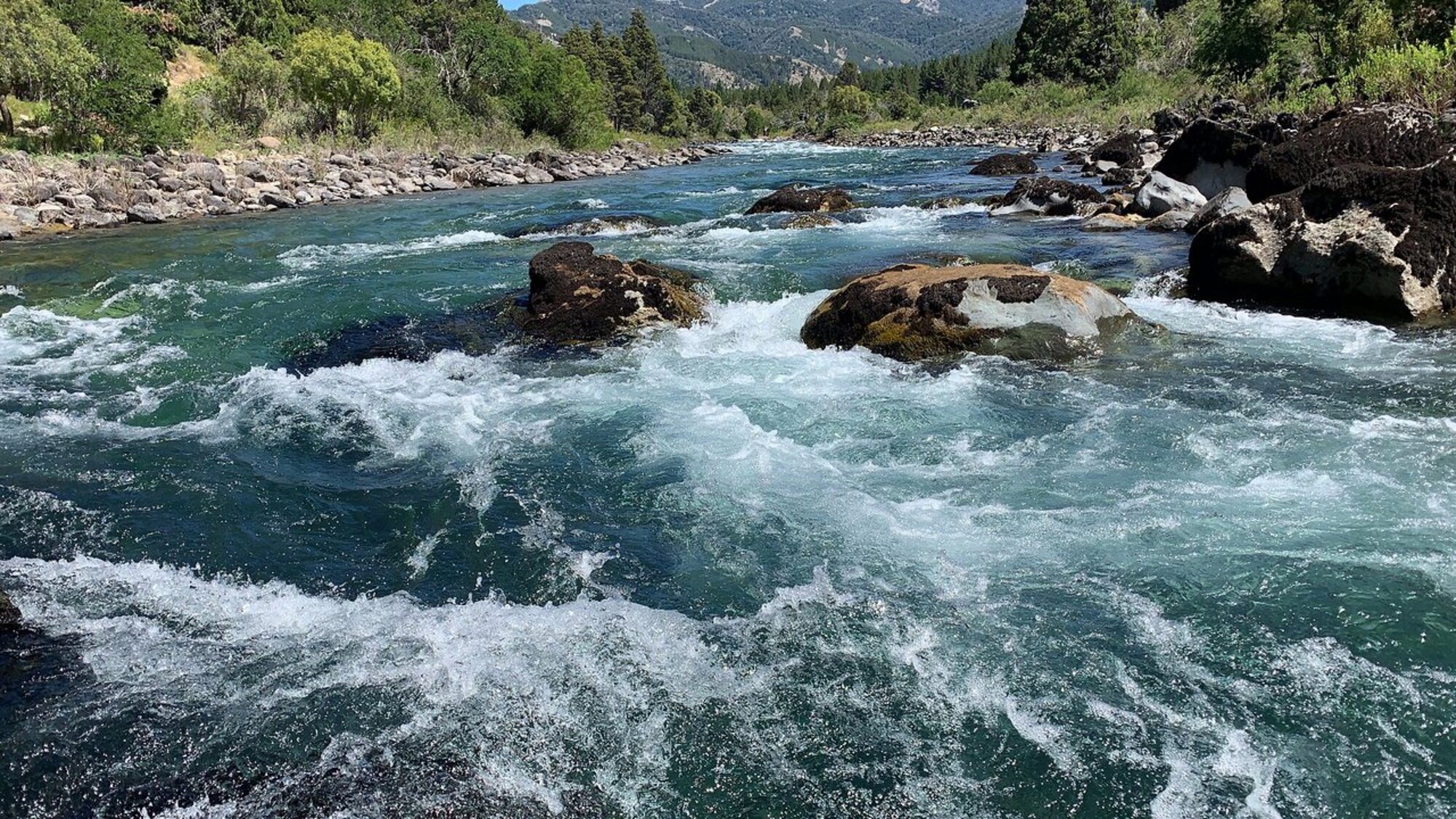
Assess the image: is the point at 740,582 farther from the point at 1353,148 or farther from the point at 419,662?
the point at 1353,148

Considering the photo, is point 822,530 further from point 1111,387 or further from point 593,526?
point 1111,387

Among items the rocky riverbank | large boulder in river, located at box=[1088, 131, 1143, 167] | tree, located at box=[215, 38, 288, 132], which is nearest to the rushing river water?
the rocky riverbank

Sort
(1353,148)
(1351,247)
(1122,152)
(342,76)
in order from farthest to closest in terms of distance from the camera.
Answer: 1. (342,76)
2. (1122,152)
3. (1353,148)
4. (1351,247)

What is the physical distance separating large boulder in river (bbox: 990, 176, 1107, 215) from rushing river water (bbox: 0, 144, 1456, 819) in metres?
10.1

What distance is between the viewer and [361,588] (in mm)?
5312

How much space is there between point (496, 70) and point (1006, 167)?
130 ft

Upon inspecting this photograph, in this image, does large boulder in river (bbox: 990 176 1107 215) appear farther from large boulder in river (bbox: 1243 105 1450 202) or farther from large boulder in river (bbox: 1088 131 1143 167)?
large boulder in river (bbox: 1088 131 1143 167)

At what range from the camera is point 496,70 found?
57094 mm

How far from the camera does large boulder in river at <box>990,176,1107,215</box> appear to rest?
64.6ft

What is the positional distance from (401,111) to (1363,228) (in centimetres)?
4913

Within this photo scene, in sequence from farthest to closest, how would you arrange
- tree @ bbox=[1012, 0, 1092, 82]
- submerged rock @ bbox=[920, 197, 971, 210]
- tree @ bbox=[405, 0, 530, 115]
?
tree @ bbox=[1012, 0, 1092, 82], tree @ bbox=[405, 0, 530, 115], submerged rock @ bbox=[920, 197, 971, 210]

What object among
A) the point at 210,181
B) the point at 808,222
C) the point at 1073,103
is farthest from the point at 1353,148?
the point at 1073,103

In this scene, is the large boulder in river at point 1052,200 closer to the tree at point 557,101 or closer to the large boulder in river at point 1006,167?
the large boulder in river at point 1006,167

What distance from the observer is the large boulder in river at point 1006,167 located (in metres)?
31.0
